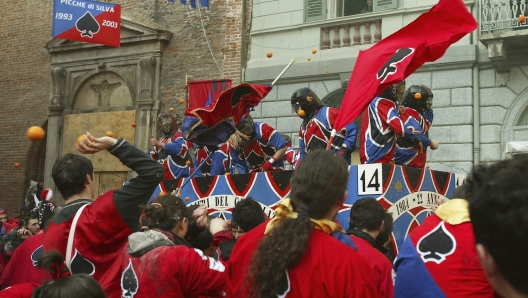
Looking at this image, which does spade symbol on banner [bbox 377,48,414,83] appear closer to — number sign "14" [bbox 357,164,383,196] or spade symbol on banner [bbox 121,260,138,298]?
number sign "14" [bbox 357,164,383,196]

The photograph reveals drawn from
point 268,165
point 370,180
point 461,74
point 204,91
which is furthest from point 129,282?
point 204,91

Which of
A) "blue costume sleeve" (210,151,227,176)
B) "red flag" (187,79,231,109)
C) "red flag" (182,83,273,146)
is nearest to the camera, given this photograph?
"red flag" (182,83,273,146)

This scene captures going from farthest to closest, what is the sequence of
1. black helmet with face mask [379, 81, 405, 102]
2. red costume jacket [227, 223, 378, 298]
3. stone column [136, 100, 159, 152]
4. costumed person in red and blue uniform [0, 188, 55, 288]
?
stone column [136, 100, 159, 152] < black helmet with face mask [379, 81, 405, 102] < costumed person in red and blue uniform [0, 188, 55, 288] < red costume jacket [227, 223, 378, 298]

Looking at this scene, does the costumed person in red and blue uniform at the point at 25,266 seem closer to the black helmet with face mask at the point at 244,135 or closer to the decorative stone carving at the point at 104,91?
the black helmet with face mask at the point at 244,135

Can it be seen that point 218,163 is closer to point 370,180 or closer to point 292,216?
point 370,180

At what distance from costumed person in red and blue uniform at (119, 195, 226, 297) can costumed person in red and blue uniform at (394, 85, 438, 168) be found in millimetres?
5123

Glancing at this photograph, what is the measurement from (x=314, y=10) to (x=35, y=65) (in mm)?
9090

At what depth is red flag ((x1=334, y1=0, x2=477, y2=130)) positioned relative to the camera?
6.86 metres

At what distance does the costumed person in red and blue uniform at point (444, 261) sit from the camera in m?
2.99

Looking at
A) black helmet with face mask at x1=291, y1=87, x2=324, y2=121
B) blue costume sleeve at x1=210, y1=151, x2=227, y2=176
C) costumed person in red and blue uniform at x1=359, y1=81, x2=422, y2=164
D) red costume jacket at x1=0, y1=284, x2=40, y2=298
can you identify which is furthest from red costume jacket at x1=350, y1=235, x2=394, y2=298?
blue costume sleeve at x1=210, y1=151, x2=227, y2=176

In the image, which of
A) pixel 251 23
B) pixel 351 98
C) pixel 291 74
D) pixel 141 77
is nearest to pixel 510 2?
pixel 291 74

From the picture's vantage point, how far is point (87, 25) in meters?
16.1

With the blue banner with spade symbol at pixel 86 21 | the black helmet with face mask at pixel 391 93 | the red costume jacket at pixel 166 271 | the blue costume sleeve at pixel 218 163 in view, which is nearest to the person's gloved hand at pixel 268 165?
the blue costume sleeve at pixel 218 163

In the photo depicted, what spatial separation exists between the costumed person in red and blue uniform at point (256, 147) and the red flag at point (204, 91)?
5.85 metres
